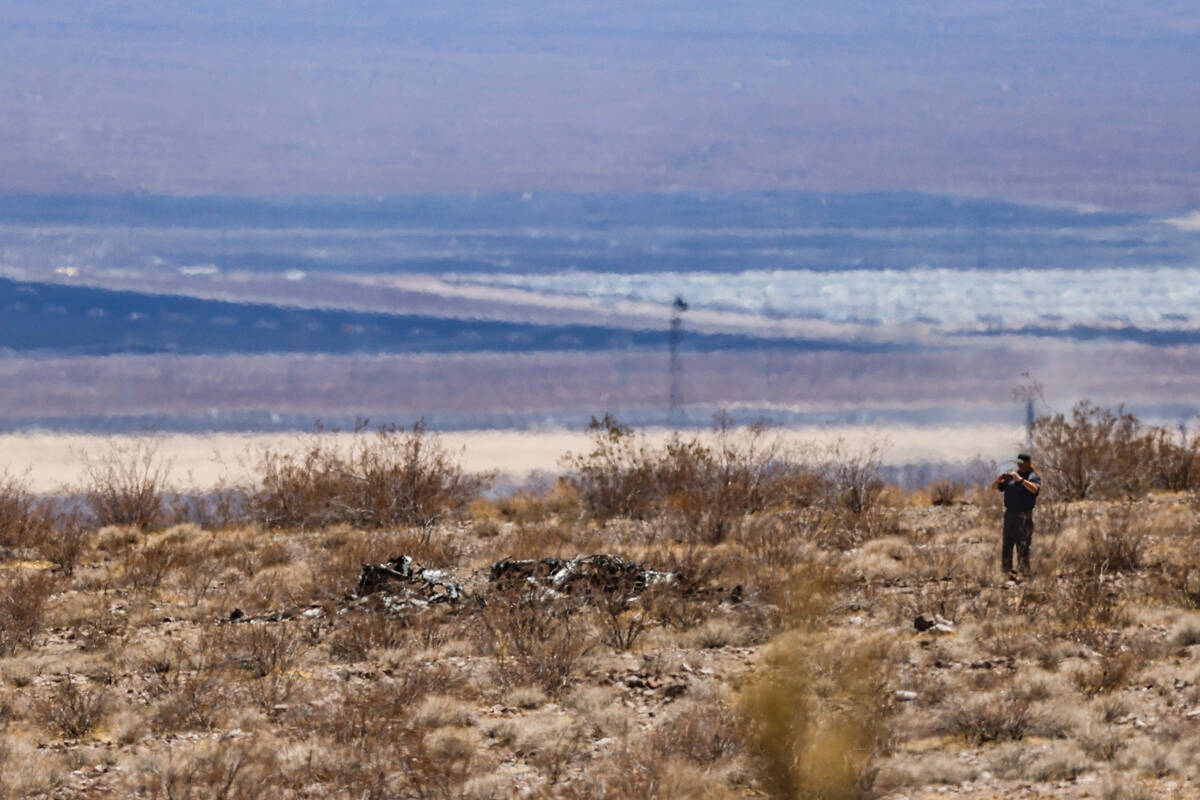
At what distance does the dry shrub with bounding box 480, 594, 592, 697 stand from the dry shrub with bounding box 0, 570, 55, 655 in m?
5.13

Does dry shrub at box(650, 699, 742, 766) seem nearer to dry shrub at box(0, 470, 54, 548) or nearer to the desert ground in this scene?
the desert ground

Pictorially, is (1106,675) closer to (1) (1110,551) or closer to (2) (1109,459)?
(1) (1110,551)

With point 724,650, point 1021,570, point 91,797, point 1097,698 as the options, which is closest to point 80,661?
point 91,797

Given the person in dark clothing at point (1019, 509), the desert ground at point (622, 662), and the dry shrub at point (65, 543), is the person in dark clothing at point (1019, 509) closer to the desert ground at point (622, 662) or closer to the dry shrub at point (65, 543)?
the desert ground at point (622, 662)

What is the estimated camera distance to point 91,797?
9.94 metres

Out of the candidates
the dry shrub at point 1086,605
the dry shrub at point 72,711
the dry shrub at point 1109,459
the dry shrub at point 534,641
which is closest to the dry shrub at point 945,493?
the dry shrub at point 1109,459

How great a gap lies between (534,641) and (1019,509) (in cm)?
716

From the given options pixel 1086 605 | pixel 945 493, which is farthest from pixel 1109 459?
pixel 1086 605

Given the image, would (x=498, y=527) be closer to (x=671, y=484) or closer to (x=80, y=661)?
(x=671, y=484)

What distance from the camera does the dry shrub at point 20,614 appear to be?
1534 centimetres

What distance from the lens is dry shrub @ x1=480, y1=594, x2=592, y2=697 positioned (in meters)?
13.0

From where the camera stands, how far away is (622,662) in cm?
1383

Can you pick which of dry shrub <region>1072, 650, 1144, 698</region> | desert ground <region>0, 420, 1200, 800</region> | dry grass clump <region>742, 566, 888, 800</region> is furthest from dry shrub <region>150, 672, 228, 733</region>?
dry shrub <region>1072, 650, 1144, 698</region>

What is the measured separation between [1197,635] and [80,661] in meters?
11.5
